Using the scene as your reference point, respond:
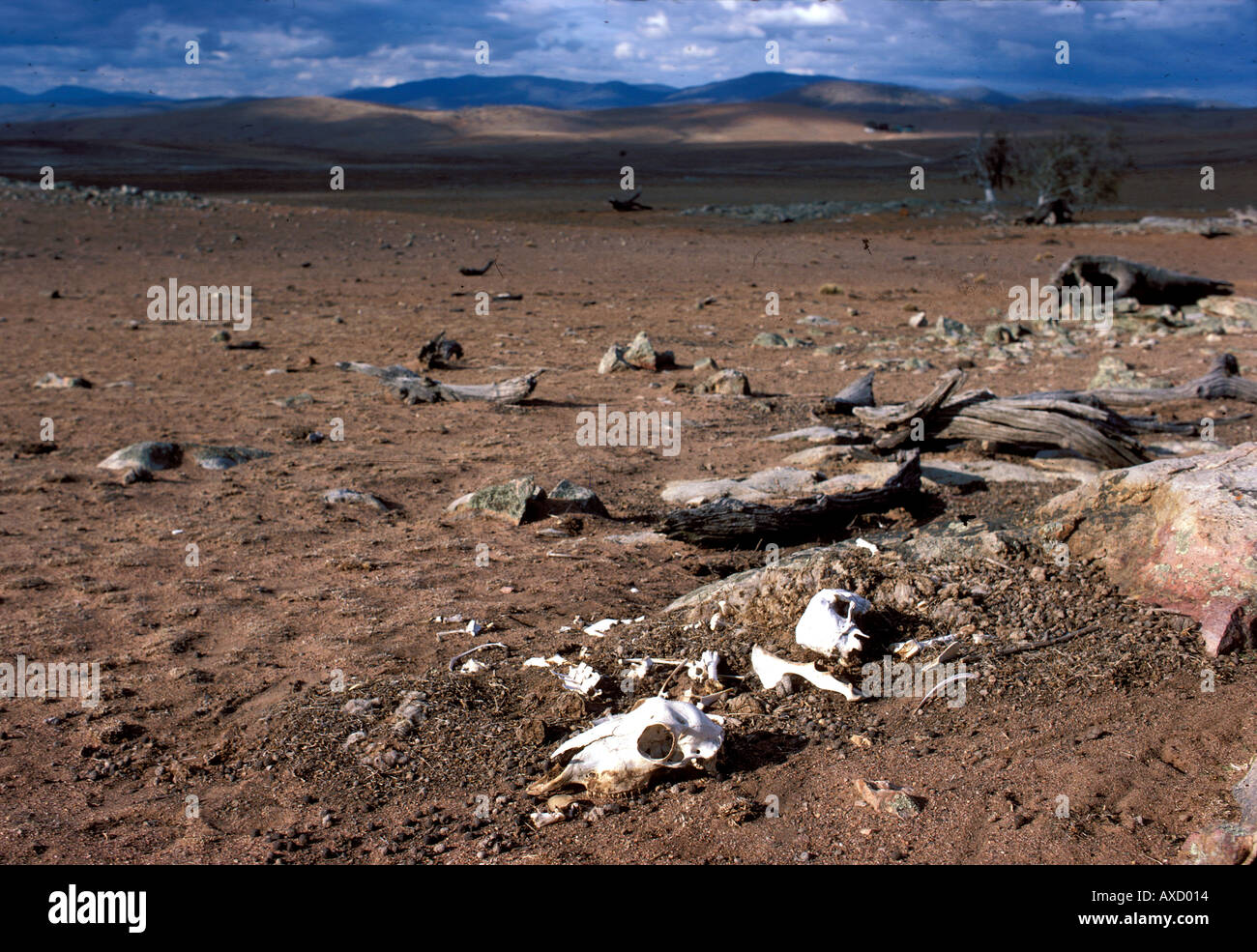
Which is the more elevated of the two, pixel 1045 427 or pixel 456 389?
pixel 456 389

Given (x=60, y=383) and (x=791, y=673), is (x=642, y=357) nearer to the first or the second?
(x=60, y=383)

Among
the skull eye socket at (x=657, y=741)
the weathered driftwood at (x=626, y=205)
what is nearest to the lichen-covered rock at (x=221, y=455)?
the skull eye socket at (x=657, y=741)

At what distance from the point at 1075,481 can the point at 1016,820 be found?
3.77 metres

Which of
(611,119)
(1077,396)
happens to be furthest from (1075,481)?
(611,119)

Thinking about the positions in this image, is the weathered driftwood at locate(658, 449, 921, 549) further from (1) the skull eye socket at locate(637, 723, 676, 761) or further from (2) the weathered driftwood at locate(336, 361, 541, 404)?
(2) the weathered driftwood at locate(336, 361, 541, 404)

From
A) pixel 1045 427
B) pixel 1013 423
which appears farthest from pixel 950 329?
pixel 1045 427

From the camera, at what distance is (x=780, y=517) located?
4809mm

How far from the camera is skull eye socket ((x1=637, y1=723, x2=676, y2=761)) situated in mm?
2729

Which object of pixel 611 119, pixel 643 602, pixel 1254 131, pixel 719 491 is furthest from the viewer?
pixel 611 119

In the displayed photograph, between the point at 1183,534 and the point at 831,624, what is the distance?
1.31 metres

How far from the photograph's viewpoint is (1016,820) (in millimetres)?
2355

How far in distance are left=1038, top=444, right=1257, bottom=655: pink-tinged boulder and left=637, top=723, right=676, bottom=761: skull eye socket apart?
1746 millimetres

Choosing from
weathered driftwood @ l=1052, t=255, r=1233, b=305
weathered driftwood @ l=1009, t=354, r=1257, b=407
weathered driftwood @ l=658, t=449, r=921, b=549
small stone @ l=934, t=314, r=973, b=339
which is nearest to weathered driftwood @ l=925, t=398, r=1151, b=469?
weathered driftwood @ l=1009, t=354, r=1257, b=407

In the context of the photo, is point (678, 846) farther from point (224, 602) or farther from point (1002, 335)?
point (1002, 335)
